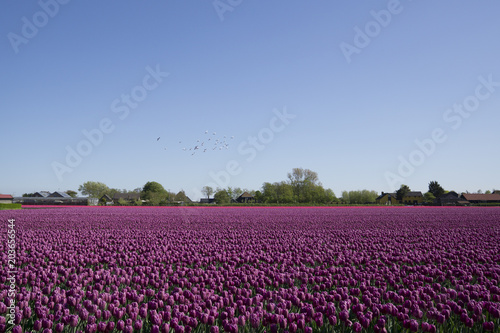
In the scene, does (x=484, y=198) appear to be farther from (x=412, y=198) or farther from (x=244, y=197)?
(x=244, y=197)

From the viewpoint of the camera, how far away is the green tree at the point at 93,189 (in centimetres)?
14225

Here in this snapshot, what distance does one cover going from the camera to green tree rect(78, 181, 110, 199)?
A: 5600 inches

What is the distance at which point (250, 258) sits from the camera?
8.20m

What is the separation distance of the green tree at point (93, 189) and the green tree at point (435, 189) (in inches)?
4767

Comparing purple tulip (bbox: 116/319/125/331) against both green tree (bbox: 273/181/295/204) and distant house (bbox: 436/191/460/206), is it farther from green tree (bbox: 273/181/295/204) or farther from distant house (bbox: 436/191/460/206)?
distant house (bbox: 436/191/460/206)

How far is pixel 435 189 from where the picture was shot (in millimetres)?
124562

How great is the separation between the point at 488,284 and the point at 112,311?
5986 mm

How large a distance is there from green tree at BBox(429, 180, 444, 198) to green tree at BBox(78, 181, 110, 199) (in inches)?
4767

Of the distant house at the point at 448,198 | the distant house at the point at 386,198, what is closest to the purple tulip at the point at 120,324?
the distant house at the point at 448,198

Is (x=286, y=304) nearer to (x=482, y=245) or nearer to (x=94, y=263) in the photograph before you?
(x=94, y=263)

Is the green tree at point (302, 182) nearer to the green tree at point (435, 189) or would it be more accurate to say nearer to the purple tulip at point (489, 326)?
the green tree at point (435, 189)

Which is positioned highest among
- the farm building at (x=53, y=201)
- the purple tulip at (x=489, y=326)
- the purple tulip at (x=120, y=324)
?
the farm building at (x=53, y=201)

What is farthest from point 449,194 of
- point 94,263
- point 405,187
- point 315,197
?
point 94,263

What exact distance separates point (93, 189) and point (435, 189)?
126920 mm
